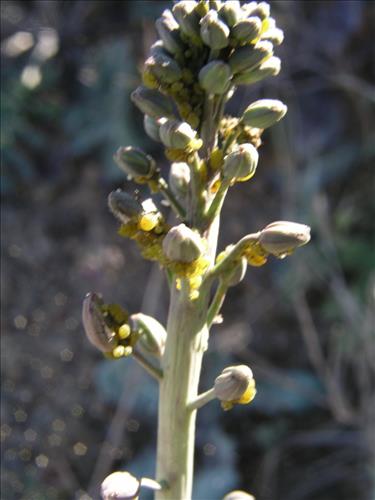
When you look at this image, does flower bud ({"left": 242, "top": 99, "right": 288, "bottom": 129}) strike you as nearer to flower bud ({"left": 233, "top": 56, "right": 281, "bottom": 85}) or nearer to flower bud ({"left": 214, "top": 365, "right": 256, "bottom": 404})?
flower bud ({"left": 233, "top": 56, "right": 281, "bottom": 85})

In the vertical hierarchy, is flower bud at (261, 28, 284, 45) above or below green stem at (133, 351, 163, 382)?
above

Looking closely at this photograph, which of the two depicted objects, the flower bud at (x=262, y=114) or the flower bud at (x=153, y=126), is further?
the flower bud at (x=153, y=126)

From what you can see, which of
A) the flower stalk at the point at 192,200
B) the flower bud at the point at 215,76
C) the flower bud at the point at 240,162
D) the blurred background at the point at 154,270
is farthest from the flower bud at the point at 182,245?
the blurred background at the point at 154,270

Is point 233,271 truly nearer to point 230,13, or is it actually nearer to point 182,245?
point 182,245

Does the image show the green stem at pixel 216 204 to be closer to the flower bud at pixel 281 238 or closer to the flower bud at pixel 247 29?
the flower bud at pixel 281 238

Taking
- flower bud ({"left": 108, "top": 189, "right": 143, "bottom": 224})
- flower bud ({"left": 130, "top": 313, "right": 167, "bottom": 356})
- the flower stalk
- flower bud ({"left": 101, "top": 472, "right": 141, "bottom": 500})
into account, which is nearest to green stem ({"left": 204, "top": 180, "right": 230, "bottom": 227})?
the flower stalk

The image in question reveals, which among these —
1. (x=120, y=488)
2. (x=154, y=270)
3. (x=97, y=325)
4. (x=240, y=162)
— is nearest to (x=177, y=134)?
(x=240, y=162)

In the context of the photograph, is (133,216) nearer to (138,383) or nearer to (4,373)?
(138,383)
